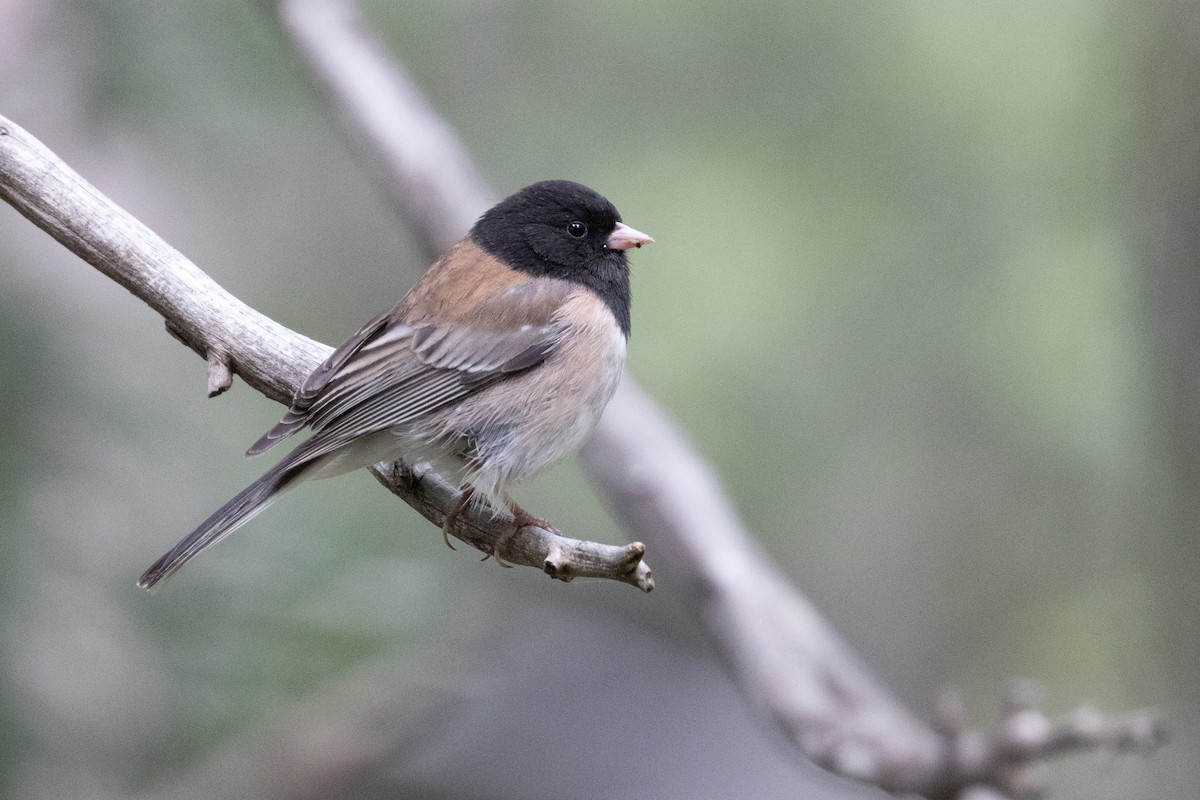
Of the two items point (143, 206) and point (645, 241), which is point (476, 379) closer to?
Result: point (645, 241)

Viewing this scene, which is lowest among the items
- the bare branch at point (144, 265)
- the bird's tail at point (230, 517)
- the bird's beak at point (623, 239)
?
the bird's tail at point (230, 517)

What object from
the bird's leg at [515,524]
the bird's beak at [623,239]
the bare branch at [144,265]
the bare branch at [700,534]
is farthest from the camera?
the bird's beak at [623,239]

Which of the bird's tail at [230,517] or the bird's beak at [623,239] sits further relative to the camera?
the bird's beak at [623,239]

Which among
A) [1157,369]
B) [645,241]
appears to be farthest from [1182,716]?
[645,241]

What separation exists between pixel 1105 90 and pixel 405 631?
3.36m

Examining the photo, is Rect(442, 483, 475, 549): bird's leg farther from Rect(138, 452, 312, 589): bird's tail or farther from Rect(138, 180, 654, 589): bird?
Rect(138, 452, 312, 589): bird's tail

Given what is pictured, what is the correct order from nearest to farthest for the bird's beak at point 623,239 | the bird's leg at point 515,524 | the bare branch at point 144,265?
the bare branch at point 144,265 → the bird's leg at point 515,524 → the bird's beak at point 623,239

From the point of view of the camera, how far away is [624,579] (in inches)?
72.3

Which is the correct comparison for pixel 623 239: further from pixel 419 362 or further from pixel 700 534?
pixel 700 534

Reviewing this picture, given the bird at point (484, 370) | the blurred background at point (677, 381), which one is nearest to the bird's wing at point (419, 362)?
the bird at point (484, 370)

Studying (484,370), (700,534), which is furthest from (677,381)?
(484,370)

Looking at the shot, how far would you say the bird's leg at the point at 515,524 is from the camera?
7.20 feet

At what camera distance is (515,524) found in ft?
7.33

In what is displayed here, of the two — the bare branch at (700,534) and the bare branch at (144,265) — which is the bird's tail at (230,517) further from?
the bare branch at (700,534)
